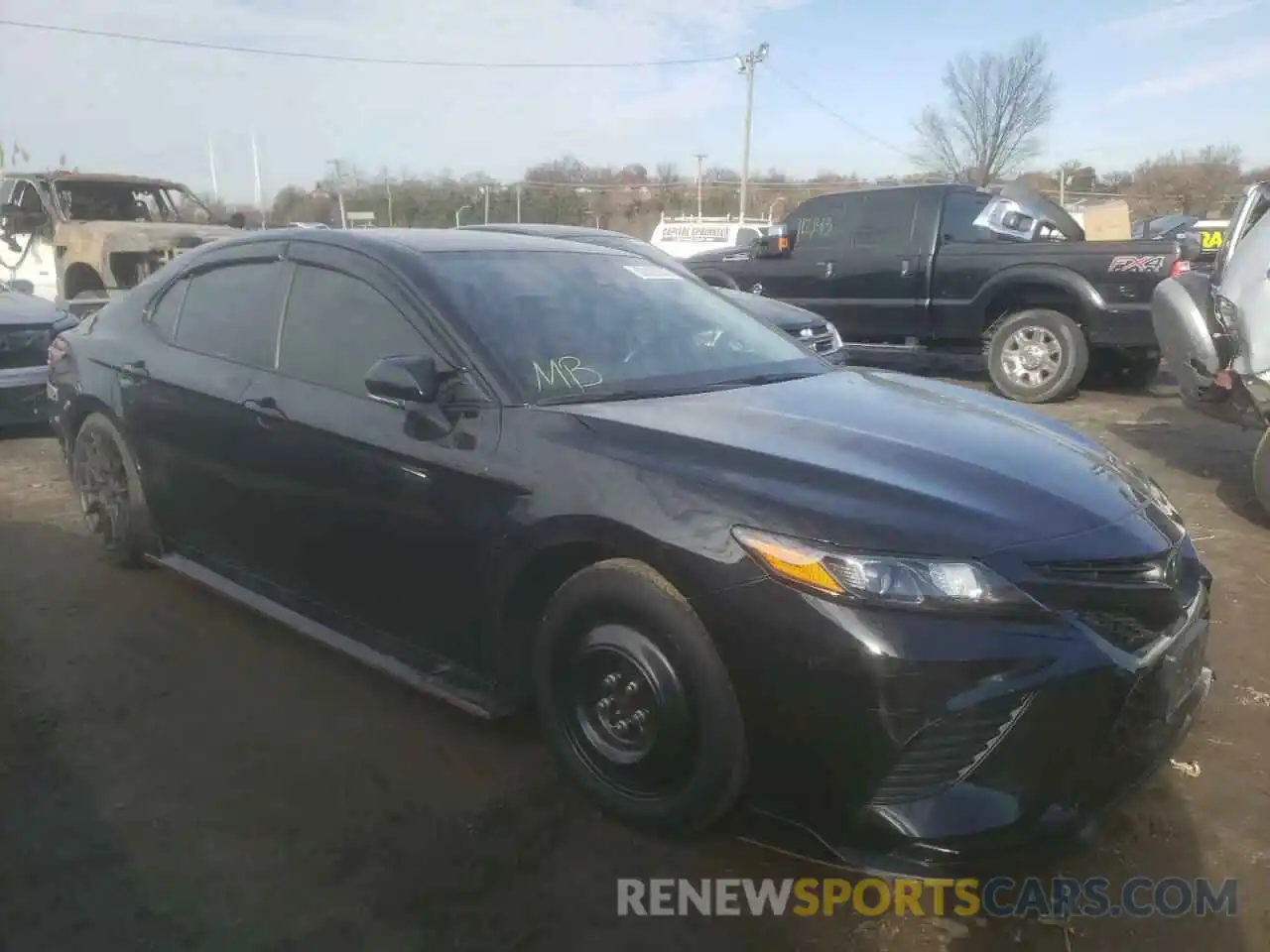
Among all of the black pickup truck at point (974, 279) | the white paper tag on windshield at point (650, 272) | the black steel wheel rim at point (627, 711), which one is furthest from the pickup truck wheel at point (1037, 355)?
the black steel wheel rim at point (627, 711)

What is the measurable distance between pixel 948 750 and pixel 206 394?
2975mm

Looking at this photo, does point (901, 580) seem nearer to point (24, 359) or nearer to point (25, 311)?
point (24, 359)

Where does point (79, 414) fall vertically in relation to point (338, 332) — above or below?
below

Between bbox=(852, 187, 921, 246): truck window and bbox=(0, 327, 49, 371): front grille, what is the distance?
707 cm

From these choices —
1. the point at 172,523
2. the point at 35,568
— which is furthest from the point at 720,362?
the point at 35,568

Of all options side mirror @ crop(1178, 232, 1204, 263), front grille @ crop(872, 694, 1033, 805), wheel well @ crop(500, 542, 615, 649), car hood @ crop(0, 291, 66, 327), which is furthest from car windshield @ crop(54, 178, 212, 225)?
front grille @ crop(872, 694, 1033, 805)

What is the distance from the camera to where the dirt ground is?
2.39 metres

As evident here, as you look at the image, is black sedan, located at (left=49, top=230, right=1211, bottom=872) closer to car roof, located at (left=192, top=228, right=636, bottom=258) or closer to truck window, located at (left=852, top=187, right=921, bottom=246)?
car roof, located at (left=192, top=228, right=636, bottom=258)

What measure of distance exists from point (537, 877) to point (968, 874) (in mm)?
1044

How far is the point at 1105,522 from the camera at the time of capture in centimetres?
254

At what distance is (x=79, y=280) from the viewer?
1085cm

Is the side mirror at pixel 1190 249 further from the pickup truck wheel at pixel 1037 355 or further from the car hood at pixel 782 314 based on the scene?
the car hood at pixel 782 314

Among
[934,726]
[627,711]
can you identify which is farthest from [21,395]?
[934,726]

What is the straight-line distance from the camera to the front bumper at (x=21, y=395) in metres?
7.32
